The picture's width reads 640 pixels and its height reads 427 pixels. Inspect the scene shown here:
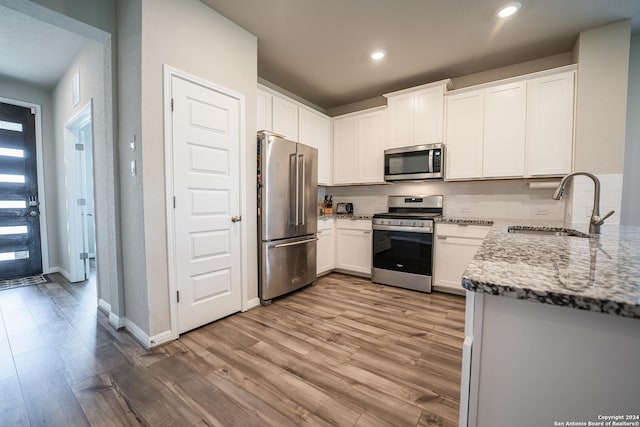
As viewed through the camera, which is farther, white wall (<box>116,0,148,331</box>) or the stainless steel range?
the stainless steel range

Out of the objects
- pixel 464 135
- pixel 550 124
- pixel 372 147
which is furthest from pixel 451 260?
pixel 372 147

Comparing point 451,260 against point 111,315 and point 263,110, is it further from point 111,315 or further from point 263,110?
point 111,315

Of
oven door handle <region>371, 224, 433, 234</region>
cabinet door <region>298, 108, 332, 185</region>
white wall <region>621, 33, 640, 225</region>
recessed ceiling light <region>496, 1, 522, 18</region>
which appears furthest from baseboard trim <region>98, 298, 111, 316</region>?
white wall <region>621, 33, 640, 225</region>

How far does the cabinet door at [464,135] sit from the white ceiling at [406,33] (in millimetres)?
450

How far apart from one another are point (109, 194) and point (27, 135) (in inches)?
109

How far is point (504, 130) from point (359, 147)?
1796 millimetres

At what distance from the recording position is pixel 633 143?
251 centimetres

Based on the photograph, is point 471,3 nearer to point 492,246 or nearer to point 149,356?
point 492,246

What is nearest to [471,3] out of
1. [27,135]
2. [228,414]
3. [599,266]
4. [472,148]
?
[472,148]

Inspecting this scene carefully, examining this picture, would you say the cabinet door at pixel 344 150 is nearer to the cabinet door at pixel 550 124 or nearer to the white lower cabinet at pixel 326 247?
the white lower cabinet at pixel 326 247

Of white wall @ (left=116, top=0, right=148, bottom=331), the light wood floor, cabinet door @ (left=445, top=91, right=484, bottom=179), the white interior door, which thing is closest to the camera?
the light wood floor

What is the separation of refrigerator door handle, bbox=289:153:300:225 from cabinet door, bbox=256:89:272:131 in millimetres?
492

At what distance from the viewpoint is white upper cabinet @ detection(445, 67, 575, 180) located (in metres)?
2.61

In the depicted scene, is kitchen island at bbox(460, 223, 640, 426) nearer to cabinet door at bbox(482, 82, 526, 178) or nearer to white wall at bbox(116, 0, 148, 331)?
white wall at bbox(116, 0, 148, 331)
